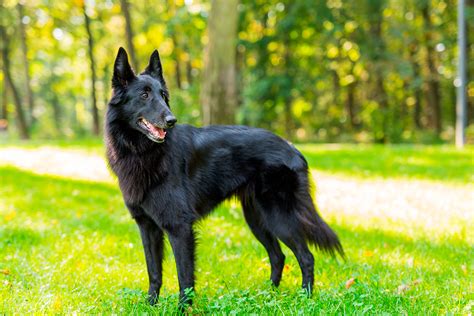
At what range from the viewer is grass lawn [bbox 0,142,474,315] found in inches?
132

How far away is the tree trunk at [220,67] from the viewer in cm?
908

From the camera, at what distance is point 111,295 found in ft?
12.0

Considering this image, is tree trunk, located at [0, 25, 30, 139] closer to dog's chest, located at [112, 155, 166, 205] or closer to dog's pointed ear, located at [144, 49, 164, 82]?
dog's pointed ear, located at [144, 49, 164, 82]

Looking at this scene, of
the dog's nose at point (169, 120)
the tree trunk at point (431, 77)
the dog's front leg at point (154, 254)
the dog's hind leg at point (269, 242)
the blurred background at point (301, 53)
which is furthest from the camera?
the tree trunk at point (431, 77)

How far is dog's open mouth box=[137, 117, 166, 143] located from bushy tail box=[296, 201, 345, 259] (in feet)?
4.35

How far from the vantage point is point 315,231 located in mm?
3871

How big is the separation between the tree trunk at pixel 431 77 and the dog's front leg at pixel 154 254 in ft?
69.2

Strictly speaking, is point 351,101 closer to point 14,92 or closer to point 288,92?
point 288,92

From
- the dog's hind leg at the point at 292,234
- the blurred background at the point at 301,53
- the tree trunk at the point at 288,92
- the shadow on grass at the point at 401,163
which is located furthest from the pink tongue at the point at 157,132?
the tree trunk at the point at 288,92

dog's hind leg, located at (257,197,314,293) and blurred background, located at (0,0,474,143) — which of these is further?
blurred background, located at (0,0,474,143)

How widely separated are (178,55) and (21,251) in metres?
23.5

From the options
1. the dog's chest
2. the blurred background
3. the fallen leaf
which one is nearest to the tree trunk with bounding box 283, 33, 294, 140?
the blurred background

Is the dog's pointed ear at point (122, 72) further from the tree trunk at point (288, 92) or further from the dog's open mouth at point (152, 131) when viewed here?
the tree trunk at point (288, 92)

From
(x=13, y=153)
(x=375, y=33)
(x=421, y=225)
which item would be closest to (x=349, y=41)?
(x=375, y=33)
